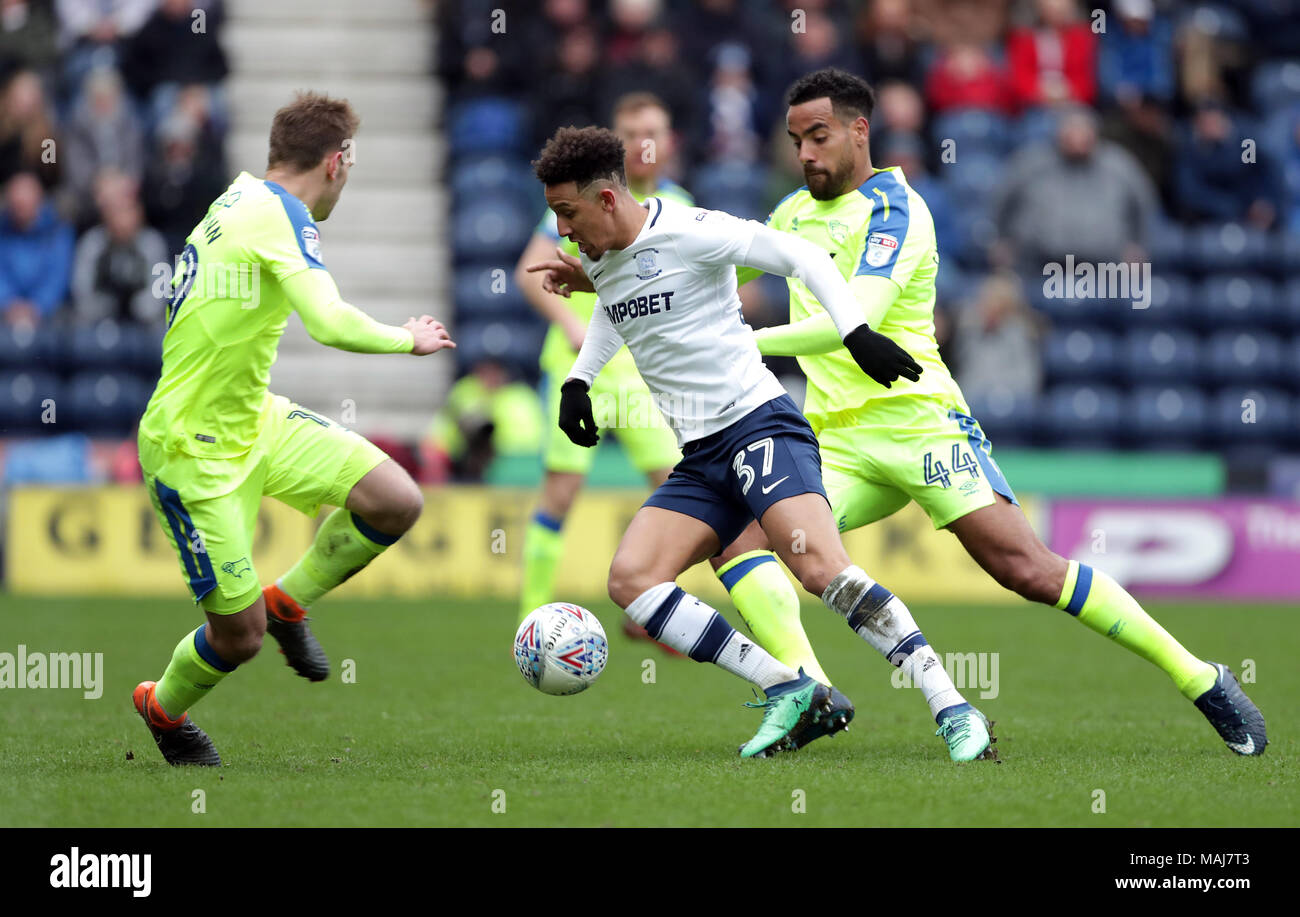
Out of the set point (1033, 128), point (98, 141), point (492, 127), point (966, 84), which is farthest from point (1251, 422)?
point (98, 141)

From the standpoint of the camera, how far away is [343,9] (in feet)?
59.2

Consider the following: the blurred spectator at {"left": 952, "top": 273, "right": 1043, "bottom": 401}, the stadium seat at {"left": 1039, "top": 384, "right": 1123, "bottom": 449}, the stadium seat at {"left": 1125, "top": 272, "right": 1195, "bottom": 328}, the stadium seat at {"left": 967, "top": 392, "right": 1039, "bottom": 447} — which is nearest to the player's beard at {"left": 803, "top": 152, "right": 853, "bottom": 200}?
the stadium seat at {"left": 967, "top": 392, "right": 1039, "bottom": 447}

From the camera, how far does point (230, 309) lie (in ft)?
18.4

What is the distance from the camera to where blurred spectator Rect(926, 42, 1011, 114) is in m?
16.4

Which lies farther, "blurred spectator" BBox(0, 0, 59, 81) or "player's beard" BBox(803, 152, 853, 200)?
"blurred spectator" BBox(0, 0, 59, 81)

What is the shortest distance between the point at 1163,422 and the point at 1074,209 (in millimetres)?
2122

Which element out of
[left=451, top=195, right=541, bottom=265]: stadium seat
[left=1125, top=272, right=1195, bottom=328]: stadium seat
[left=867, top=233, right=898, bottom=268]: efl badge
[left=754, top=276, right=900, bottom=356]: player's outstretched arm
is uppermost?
[left=451, top=195, right=541, bottom=265]: stadium seat

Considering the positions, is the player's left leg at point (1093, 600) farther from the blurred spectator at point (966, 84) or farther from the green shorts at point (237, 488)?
the blurred spectator at point (966, 84)

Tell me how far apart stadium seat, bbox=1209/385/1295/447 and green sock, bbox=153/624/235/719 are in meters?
10.9

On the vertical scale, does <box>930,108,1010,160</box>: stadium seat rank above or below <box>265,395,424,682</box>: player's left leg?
above

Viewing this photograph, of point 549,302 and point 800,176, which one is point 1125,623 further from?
point 800,176

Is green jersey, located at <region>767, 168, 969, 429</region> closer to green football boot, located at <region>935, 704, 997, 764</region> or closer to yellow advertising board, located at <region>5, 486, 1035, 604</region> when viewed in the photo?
green football boot, located at <region>935, 704, 997, 764</region>

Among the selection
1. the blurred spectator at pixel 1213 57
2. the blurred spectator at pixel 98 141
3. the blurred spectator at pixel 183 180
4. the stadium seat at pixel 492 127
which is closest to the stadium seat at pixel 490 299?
the stadium seat at pixel 492 127
